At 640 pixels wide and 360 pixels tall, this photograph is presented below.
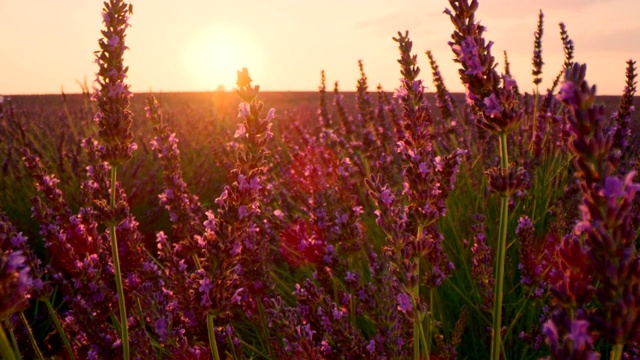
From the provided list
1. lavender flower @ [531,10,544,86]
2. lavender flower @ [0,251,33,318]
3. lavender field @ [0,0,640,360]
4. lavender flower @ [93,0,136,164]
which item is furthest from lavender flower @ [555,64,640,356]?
lavender flower @ [531,10,544,86]

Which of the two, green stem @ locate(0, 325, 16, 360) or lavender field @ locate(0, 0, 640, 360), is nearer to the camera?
lavender field @ locate(0, 0, 640, 360)

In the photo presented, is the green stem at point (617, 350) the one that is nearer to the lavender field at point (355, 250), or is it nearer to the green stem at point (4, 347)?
the lavender field at point (355, 250)

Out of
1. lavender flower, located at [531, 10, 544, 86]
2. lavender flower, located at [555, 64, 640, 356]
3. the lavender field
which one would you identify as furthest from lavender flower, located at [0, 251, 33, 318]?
lavender flower, located at [531, 10, 544, 86]

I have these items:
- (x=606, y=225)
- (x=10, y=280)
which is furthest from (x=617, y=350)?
(x=10, y=280)

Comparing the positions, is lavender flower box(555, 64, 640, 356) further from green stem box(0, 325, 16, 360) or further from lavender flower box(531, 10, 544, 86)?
lavender flower box(531, 10, 544, 86)

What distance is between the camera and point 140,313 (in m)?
2.41

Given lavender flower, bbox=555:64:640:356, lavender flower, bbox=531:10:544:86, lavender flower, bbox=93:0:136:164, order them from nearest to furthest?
lavender flower, bbox=555:64:640:356 < lavender flower, bbox=93:0:136:164 < lavender flower, bbox=531:10:544:86

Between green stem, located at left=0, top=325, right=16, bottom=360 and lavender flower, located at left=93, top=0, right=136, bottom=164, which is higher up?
lavender flower, located at left=93, top=0, right=136, bottom=164

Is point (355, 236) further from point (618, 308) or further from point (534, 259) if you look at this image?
point (618, 308)

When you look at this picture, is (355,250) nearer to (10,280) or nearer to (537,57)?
(10,280)

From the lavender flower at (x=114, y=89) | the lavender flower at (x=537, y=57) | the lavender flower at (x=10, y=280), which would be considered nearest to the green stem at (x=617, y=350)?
the lavender flower at (x=10, y=280)

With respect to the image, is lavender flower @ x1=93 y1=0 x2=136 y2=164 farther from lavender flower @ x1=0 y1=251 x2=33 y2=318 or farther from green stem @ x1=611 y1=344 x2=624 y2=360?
green stem @ x1=611 y1=344 x2=624 y2=360

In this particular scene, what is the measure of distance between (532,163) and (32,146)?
16.1 feet

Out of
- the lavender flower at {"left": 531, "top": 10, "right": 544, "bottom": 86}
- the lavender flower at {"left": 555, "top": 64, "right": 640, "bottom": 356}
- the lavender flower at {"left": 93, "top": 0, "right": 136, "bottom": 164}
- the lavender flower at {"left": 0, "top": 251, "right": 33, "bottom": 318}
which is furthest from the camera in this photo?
the lavender flower at {"left": 531, "top": 10, "right": 544, "bottom": 86}
